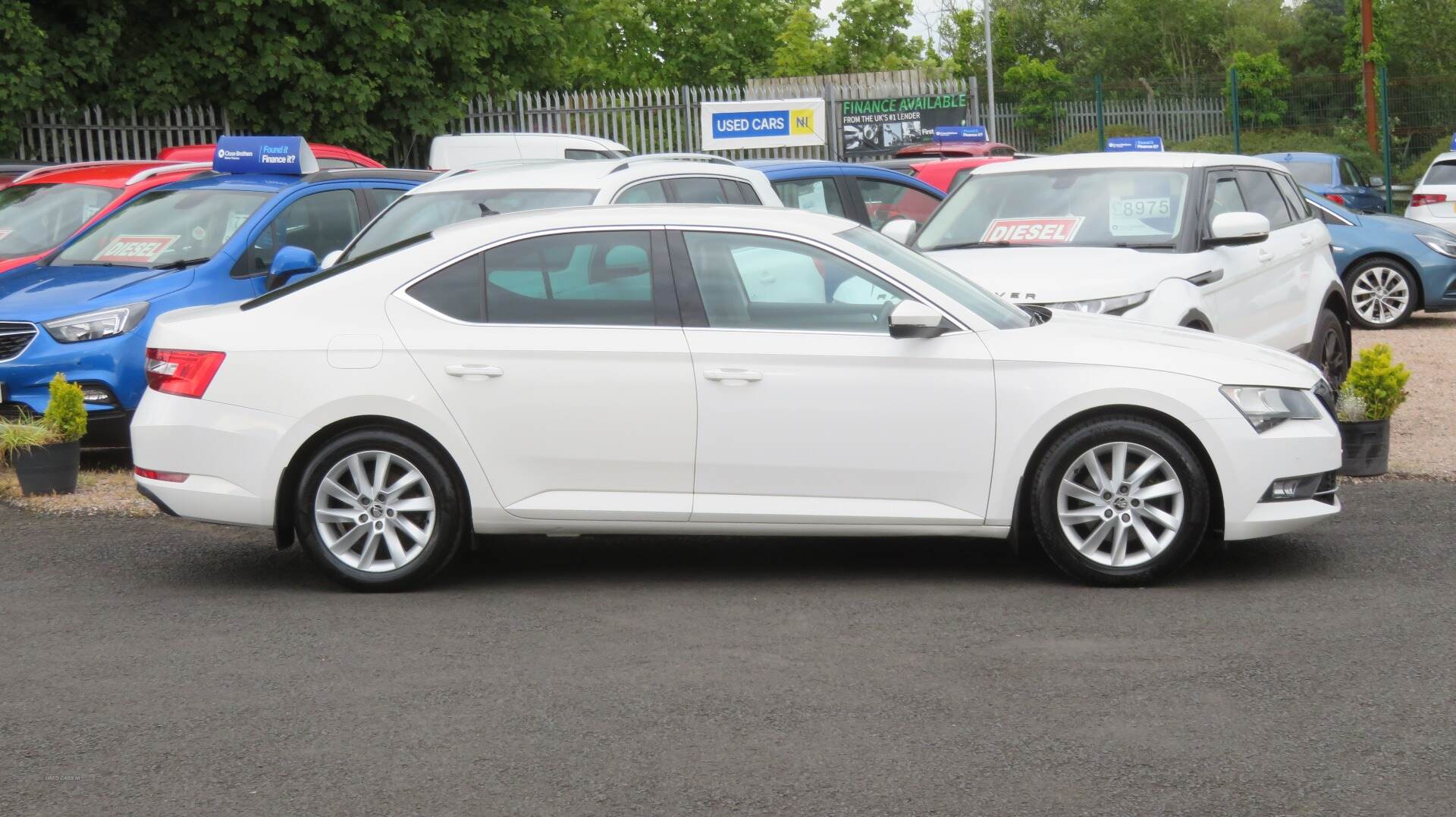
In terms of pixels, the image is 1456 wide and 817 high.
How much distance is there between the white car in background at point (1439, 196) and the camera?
19359 millimetres

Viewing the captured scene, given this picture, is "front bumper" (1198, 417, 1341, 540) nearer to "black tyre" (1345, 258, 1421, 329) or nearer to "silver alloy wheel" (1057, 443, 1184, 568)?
"silver alloy wheel" (1057, 443, 1184, 568)

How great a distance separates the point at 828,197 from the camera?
1285 centimetres

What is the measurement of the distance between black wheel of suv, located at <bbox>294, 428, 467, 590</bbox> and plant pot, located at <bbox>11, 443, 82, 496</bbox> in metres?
3.08

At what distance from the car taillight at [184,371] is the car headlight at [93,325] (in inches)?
119

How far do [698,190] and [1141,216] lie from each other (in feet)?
8.92

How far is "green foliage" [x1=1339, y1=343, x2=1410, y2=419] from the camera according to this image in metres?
8.90

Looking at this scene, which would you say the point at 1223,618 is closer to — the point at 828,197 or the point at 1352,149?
the point at 828,197

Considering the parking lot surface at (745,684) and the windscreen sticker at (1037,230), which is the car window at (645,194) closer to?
the windscreen sticker at (1037,230)

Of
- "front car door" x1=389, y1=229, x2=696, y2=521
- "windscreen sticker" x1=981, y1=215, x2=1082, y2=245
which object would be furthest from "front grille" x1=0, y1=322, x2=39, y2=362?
"windscreen sticker" x1=981, y1=215, x2=1082, y2=245

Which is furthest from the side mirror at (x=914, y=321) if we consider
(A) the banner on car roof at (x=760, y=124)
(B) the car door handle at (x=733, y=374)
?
(A) the banner on car roof at (x=760, y=124)

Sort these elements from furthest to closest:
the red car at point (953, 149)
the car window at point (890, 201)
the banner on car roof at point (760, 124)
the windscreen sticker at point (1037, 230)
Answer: the red car at point (953, 149) < the banner on car roof at point (760, 124) < the car window at point (890, 201) < the windscreen sticker at point (1037, 230)

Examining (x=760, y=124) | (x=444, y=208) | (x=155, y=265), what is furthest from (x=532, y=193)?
(x=760, y=124)

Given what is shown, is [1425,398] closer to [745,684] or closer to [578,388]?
[578,388]

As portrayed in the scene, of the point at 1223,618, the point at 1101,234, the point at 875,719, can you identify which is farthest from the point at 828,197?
the point at 875,719
